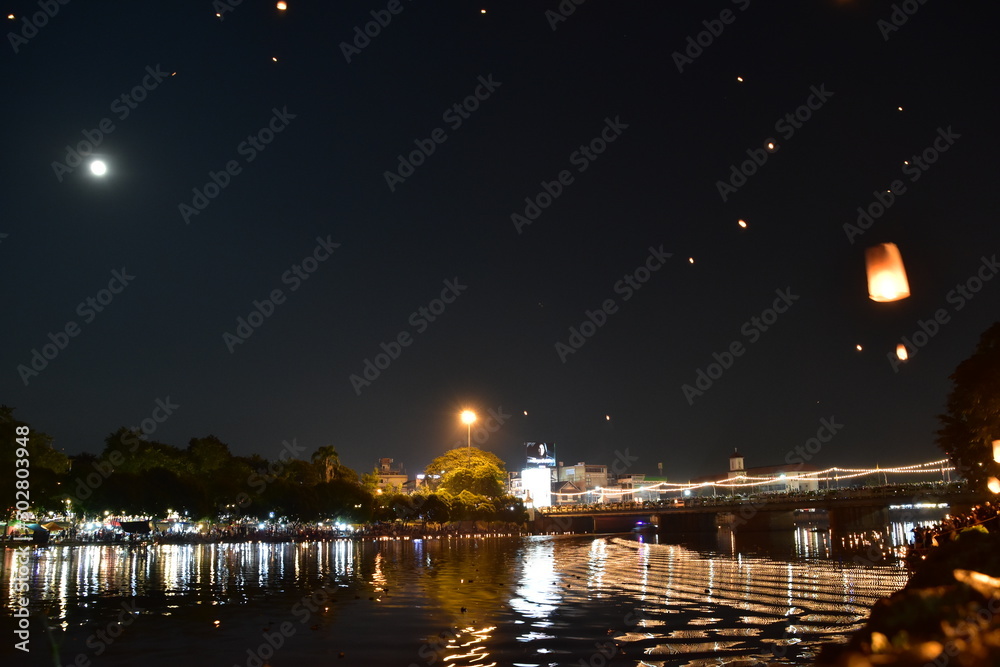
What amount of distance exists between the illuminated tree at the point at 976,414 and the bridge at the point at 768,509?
1476 centimetres

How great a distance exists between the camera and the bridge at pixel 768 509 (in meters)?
80.3

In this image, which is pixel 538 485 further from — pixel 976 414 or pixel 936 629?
pixel 936 629

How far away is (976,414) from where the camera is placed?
3847cm

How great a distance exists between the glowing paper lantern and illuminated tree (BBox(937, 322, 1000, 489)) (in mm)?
26713

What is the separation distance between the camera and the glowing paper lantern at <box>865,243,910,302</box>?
13328 mm

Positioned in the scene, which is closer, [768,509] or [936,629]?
[936,629]

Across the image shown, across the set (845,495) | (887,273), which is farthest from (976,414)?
(845,495)

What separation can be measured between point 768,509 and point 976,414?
54791mm

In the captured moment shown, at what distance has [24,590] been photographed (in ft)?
80.2

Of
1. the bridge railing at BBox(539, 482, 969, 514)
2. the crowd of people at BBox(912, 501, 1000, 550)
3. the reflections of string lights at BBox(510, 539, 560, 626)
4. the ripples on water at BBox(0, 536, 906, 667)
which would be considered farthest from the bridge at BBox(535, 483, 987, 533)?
the ripples on water at BBox(0, 536, 906, 667)

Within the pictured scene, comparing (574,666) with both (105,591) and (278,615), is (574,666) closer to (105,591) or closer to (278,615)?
(278,615)

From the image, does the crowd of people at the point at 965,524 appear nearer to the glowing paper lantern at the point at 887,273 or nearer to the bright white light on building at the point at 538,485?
the glowing paper lantern at the point at 887,273

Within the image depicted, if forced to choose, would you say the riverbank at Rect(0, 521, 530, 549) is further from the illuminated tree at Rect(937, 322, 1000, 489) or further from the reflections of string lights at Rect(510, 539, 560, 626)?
the illuminated tree at Rect(937, 322, 1000, 489)

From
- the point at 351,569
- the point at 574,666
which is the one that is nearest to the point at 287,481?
the point at 351,569
